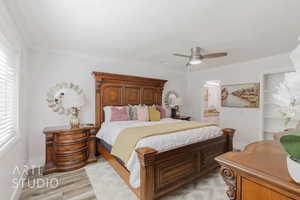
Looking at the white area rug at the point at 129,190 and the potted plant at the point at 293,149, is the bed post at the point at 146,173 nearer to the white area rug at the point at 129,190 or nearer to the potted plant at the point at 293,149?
the white area rug at the point at 129,190

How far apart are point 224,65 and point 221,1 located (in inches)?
126

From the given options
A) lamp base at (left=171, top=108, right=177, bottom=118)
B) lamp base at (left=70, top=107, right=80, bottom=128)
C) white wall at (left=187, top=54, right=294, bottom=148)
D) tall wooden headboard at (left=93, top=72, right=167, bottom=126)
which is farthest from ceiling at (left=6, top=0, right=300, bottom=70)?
lamp base at (left=171, top=108, right=177, bottom=118)

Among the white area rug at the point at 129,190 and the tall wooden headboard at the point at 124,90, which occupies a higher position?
the tall wooden headboard at the point at 124,90

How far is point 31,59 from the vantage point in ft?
9.43

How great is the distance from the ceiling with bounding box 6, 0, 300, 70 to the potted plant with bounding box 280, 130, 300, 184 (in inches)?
63.5

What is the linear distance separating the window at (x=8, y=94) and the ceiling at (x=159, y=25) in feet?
1.69

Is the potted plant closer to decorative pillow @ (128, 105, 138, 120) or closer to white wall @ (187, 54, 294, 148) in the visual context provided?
decorative pillow @ (128, 105, 138, 120)

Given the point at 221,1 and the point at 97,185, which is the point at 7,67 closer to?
the point at 97,185

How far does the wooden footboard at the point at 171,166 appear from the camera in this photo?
1704mm

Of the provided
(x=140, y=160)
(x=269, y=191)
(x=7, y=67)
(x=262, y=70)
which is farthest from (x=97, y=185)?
(x=262, y=70)

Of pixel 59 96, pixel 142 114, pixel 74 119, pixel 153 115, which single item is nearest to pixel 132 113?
pixel 142 114

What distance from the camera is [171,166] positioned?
1.97 meters

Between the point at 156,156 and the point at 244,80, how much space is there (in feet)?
11.9

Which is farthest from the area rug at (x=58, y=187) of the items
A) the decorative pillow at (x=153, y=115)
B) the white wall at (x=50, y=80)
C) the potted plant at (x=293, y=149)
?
the potted plant at (x=293, y=149)
